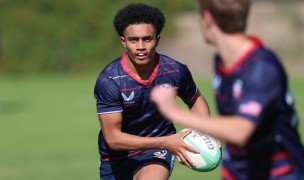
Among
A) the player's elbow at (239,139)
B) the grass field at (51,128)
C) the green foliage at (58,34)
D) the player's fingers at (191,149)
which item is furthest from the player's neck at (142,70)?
the green foliage at (58,34)

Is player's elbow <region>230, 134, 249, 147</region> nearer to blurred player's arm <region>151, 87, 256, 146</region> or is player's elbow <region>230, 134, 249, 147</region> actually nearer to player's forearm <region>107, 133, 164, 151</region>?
blurred player's arm <region>151, 87, 256, 146</region>

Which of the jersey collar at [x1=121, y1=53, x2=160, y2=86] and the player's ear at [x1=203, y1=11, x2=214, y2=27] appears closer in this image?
the player's ear at [x1=203, y1=11, x2=214, y2=27]

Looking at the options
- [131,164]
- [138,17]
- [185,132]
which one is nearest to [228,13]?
[185,132]

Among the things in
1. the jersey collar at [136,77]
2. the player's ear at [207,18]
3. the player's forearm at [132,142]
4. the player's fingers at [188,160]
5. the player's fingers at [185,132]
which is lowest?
the player's fingers at [188,160]

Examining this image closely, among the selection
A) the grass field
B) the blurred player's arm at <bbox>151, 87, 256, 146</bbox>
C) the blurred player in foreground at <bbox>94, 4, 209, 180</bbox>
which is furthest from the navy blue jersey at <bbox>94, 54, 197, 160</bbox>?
the grass field

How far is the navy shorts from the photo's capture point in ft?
22.7

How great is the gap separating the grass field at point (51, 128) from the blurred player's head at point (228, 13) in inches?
248

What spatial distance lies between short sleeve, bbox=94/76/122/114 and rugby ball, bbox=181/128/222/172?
593 mm

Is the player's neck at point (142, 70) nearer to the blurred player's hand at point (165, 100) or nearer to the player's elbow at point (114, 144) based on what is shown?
the player's elbow at point (114, 144)

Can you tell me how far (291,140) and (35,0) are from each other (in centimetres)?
2303

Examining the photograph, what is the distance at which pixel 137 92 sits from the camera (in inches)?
266

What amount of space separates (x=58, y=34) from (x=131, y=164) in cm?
2024

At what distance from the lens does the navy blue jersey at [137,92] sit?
21.9 ft

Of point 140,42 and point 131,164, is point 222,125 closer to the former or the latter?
point 140,42
